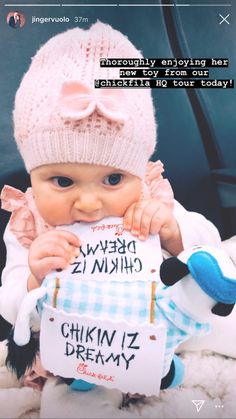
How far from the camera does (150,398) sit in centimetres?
82

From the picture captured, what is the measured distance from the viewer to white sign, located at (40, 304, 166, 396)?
0.76 metres

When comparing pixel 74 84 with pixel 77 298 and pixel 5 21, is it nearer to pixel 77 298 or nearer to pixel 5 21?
pixel 5 21

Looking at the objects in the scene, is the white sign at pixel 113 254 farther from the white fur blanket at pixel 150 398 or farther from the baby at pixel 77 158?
the white fur blanket at pixel 150 398

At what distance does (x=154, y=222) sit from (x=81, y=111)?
0.80 feet

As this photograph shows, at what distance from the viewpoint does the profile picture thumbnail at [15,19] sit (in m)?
0.89

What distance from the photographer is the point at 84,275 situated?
79 centimetres

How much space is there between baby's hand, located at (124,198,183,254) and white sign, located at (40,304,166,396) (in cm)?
17

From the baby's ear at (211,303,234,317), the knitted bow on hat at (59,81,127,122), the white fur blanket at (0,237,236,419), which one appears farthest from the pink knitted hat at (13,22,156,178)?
the white fur blanket at (0,237,236,419)

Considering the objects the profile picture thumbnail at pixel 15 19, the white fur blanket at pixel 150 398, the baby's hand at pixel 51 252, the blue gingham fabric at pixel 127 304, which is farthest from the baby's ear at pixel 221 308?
the profile picture thumbnail at pixel 15 19

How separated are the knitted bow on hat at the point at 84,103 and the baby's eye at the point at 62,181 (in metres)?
0.11

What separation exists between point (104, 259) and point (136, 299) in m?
0.10

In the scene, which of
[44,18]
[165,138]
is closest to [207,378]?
[165,138]

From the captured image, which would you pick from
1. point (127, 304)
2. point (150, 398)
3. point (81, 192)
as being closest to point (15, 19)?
point (81, 192)

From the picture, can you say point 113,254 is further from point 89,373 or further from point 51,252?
point 89,373
